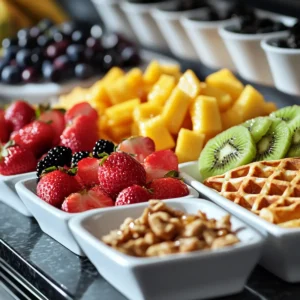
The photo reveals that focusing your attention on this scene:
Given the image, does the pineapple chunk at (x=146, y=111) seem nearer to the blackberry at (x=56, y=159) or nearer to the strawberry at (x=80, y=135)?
the strawberry at (x=80, y=135)

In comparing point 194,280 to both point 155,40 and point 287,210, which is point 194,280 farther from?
point 155,40

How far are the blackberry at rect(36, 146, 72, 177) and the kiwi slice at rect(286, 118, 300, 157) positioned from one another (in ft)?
1.85

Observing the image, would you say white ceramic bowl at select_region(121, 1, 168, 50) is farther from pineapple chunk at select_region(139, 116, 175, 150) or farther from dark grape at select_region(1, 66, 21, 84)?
pineapple chunk at select_region(139, 116, 175, 150)

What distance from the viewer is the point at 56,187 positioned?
6.18 ft

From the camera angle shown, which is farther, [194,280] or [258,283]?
[258,283]

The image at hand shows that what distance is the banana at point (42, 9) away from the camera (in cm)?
473

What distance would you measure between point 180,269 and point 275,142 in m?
0.68

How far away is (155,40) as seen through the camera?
3.67 meters


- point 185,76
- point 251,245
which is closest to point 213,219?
point 251,245

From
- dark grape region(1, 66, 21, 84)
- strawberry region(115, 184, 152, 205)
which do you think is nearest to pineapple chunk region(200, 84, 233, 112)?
strawberry region(115, 184, 152, 205)

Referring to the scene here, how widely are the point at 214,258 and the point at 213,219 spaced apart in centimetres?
15

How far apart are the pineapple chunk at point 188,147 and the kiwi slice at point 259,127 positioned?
0.16 meters

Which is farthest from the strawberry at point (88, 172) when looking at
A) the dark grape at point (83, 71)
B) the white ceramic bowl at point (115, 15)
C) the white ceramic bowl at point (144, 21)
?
the white ceramic bowl at point (115, 15)

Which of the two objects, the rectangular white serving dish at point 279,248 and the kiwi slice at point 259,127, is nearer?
the rectangular white serving dish at point 279,248
